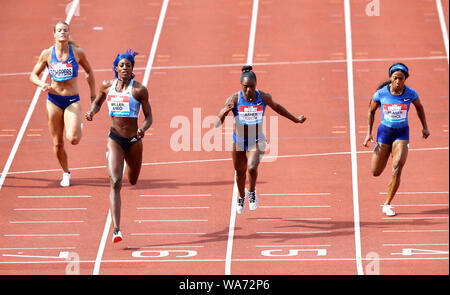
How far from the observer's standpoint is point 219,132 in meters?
17.5

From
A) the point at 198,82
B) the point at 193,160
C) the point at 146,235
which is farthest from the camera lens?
the point at 198,82

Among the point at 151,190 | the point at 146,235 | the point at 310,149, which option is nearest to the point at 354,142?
the point at 310,149

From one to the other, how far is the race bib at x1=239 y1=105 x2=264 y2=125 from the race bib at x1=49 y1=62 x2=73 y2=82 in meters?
2.86

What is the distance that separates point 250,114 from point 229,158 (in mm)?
3248

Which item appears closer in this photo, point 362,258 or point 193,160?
point 362,258

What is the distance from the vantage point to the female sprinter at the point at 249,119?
13.2 m

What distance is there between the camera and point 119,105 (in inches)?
515

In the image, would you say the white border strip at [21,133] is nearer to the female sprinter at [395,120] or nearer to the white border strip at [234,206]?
the white border strip at [234,206]

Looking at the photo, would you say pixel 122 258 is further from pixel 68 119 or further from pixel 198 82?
pixel 198 82

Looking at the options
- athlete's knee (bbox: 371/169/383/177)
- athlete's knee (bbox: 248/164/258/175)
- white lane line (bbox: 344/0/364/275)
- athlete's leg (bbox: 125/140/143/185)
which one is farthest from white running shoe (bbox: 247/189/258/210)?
athlete's knee (bbox: 371/169/383/177)

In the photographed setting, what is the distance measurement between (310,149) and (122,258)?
4.78 metres

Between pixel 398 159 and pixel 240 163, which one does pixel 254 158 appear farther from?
pixel 398 159

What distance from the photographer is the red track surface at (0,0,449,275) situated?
13031 millimetres

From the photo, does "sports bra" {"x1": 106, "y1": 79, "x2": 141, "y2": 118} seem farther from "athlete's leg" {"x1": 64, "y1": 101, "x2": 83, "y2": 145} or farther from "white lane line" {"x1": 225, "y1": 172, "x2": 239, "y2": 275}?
"white lane line" {"x1": 225, "y1": 172, "x2": 239, "y2": 275}
